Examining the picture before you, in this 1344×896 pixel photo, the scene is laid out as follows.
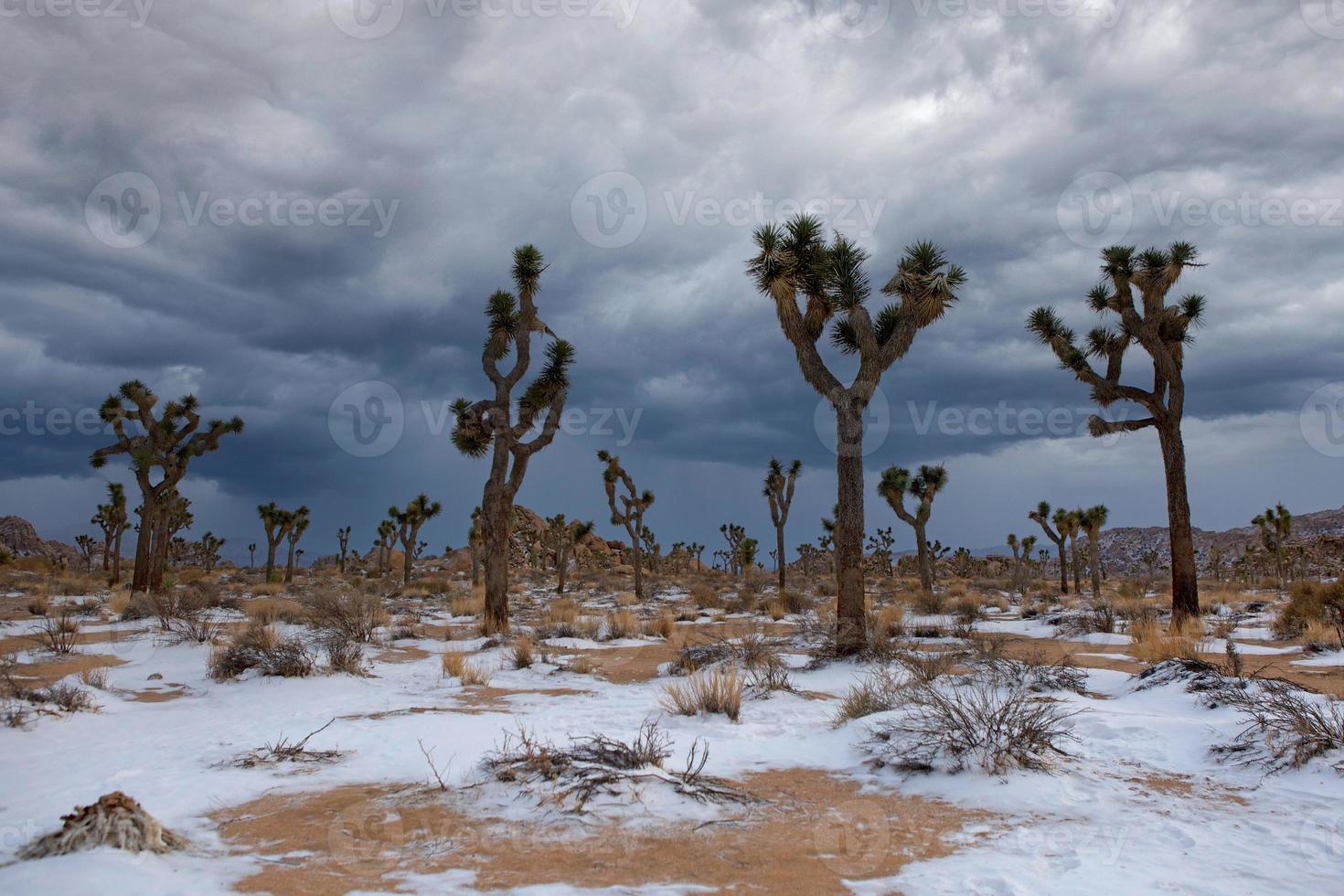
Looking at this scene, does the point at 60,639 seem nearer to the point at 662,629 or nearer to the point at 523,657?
the point at 523,657

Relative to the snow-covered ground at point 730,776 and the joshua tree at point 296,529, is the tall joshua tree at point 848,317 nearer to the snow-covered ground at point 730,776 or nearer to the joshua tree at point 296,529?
the snow-covered ground at point 730,776

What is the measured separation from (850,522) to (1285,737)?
7671 mm

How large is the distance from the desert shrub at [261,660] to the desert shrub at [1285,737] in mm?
11449

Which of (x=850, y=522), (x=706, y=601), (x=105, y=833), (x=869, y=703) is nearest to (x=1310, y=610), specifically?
(x=850, y=522)

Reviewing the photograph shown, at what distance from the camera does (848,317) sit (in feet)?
49.3

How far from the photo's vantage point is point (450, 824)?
527 centimetres

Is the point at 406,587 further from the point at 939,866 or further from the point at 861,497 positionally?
the point at 939,866

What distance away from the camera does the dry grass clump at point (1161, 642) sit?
12.1 meters

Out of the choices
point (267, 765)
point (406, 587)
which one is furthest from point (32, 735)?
point (406, 587)

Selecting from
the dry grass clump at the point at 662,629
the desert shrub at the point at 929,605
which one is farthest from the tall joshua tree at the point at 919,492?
the dry grass clump at the point at 662,629

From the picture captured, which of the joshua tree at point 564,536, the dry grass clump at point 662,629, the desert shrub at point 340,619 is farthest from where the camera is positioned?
the joshua tree at point 564,536

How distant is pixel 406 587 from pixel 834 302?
28.9 metres

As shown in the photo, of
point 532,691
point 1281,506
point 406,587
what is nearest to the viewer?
point 532,691

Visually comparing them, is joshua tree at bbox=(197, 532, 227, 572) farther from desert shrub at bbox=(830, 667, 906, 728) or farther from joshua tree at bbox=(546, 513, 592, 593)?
desert shrub at bbox=(830, 667, 906, 728)
